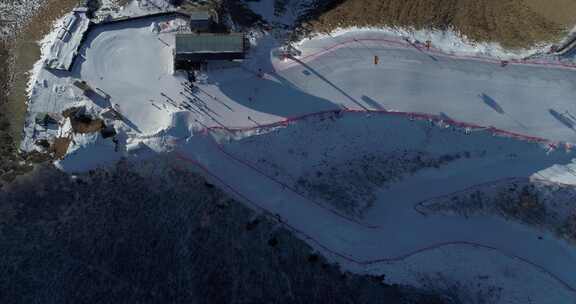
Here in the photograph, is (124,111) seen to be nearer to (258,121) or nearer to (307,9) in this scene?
(258,121)

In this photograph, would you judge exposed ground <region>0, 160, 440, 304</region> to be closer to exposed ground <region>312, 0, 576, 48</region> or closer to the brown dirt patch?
the brown dirt patch

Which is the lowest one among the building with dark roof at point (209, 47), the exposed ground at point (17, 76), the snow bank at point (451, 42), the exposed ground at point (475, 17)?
the exposed ground at point (17, 76)

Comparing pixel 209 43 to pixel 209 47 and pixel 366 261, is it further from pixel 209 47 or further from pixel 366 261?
pixel 366 261

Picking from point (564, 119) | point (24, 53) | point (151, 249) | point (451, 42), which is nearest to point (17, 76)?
point (24, 53)

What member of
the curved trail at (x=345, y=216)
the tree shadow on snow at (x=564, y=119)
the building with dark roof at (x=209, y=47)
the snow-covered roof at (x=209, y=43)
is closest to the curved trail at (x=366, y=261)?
the curved trail at (x=345, y=216)

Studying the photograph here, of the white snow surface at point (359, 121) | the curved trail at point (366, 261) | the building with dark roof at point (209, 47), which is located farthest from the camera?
the building with dark roof at point (209, 47)

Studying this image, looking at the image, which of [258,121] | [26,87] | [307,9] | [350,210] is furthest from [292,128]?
[26,87]

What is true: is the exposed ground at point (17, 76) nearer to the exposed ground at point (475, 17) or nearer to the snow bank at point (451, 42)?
the snow bank at point (451, 42)
